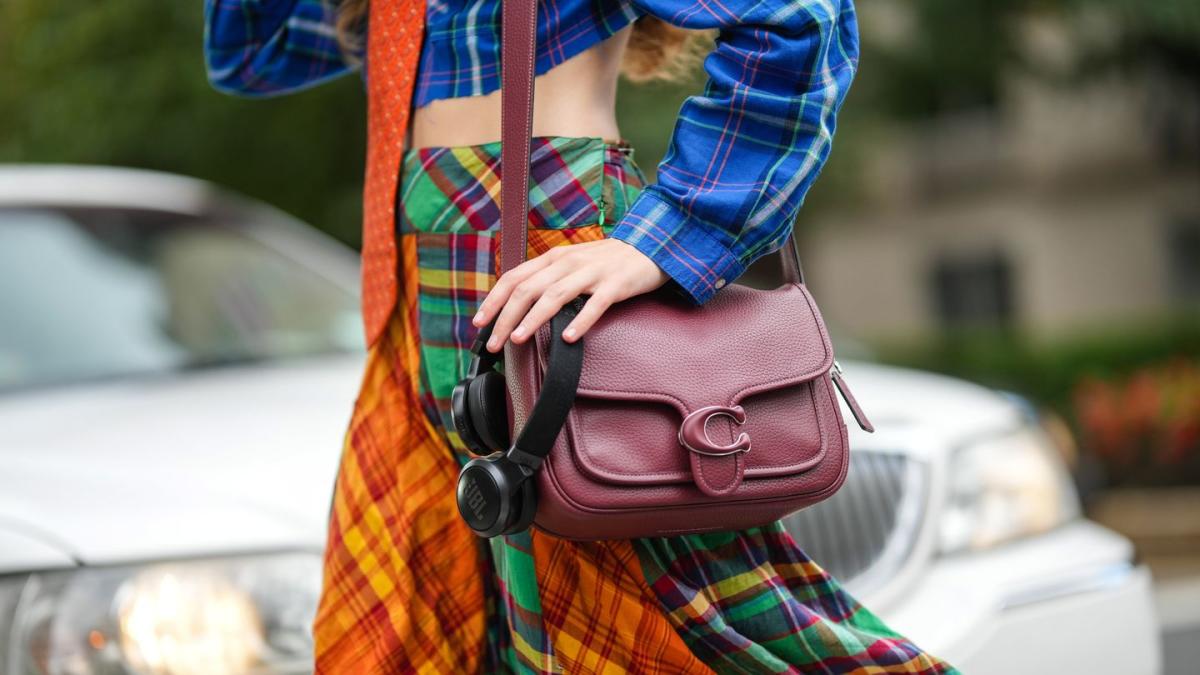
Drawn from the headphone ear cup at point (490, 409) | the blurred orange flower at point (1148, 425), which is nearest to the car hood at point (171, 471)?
the headphone ear cup at point (490, 409)

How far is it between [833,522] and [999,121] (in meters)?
18.2

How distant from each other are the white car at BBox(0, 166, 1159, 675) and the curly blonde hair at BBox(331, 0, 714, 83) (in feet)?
2.35

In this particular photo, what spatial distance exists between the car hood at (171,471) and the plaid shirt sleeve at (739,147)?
2.96ft

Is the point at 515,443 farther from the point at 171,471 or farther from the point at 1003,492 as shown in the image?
the point at 1003,492

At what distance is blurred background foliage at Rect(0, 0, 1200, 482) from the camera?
6.75 meters

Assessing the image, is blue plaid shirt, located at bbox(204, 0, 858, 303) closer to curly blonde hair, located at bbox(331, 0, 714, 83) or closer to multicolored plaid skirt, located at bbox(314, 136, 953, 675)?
multicolored plaid skirt, located at bbox(314, 136, 953, 675)

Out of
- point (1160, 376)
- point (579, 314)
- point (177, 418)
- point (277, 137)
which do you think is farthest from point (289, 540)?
point (1160, 376)

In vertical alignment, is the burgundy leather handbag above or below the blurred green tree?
above

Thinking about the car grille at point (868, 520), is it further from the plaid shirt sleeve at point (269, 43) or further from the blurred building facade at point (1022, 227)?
the blurred building facade at point (1022, 227)

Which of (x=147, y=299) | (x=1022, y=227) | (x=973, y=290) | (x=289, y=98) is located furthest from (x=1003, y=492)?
(x=973, y=290)

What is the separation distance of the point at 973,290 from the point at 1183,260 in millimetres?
2966

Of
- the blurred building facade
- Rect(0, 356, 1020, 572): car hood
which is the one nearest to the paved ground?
Rect(0, 356, 1020, 572): car hood

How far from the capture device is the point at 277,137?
7477 millimetres

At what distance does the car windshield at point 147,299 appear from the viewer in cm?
323
